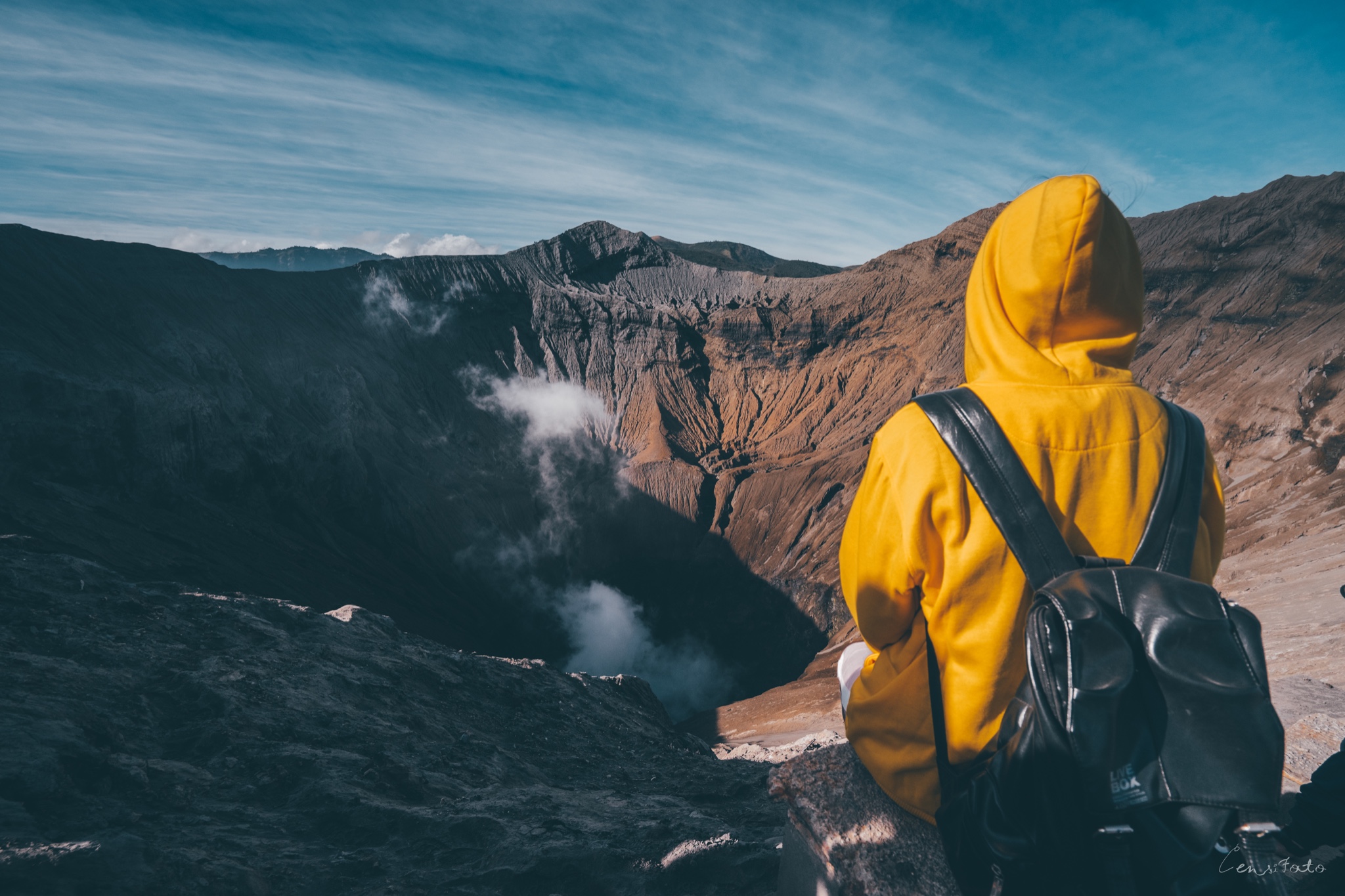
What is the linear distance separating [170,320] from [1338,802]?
26.0 m

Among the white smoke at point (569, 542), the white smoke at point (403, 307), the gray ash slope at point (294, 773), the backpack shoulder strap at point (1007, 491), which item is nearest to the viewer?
the backpack shoulder strap at point (1007, 491)

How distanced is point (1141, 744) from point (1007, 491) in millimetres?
485

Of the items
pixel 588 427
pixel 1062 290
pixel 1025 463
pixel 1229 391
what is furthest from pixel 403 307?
pixel 1025 463

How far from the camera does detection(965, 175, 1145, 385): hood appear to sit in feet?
4.97

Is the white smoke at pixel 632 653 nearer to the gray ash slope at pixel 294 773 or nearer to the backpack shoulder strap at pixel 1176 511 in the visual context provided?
the gray ash slope at pixel 294 773

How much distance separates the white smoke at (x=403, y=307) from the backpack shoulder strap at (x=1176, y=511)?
3338cm

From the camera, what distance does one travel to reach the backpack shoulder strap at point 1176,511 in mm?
1420

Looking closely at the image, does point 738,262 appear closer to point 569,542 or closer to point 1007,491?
point 569,542

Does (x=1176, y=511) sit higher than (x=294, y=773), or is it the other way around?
(x=1176, y=511)

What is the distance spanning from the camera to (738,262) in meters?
53.8

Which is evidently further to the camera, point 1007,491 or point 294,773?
point 294,773

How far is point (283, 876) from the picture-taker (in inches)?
119

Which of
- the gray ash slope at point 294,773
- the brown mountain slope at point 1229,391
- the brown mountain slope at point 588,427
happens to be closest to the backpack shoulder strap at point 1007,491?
the gray ash slope at point 294,773

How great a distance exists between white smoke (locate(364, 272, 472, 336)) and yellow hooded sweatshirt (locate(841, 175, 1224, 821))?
33.1 meters
